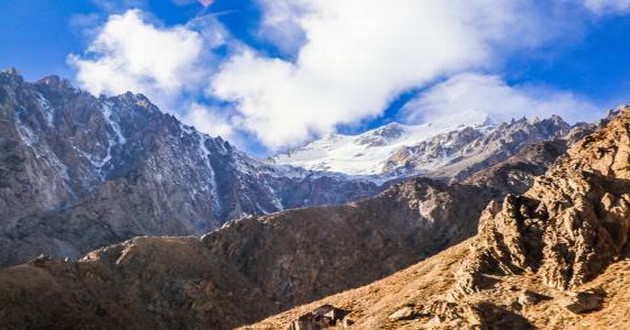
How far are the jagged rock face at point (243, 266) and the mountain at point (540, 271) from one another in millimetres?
61025

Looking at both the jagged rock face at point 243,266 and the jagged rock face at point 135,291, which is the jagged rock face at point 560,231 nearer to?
the jagged rock face at point 135,291

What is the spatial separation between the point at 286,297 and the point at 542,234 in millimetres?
97670

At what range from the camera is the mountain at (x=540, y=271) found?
22.0 m

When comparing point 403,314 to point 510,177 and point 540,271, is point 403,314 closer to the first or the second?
point 540,271

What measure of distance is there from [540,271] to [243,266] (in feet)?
349

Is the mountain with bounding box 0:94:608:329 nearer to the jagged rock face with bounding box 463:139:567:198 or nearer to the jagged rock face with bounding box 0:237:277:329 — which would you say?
the jagged rock face with bounding box 0:237:277:329

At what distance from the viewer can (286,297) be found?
12119 cm

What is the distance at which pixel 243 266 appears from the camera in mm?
127750

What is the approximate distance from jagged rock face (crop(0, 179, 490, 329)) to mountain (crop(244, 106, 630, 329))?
2403 inches

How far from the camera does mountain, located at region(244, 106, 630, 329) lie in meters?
22.0

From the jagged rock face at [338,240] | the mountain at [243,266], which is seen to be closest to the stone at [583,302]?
the mountain at [243,266]

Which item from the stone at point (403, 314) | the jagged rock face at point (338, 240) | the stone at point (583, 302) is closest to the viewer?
the stone at point (583, 302)

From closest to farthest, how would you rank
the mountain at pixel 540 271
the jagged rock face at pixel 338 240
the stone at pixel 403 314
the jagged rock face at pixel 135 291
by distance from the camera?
the mountain at pixel 540 271 → the stone at pixel 403 314 → the jagged rock face at pixel 135 291 → the jagged rock face at pixel 338 240

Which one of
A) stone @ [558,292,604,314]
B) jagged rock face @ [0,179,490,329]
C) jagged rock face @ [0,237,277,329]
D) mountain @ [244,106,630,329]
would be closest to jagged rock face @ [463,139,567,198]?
jagged rock face @ [0,179,490,329]
